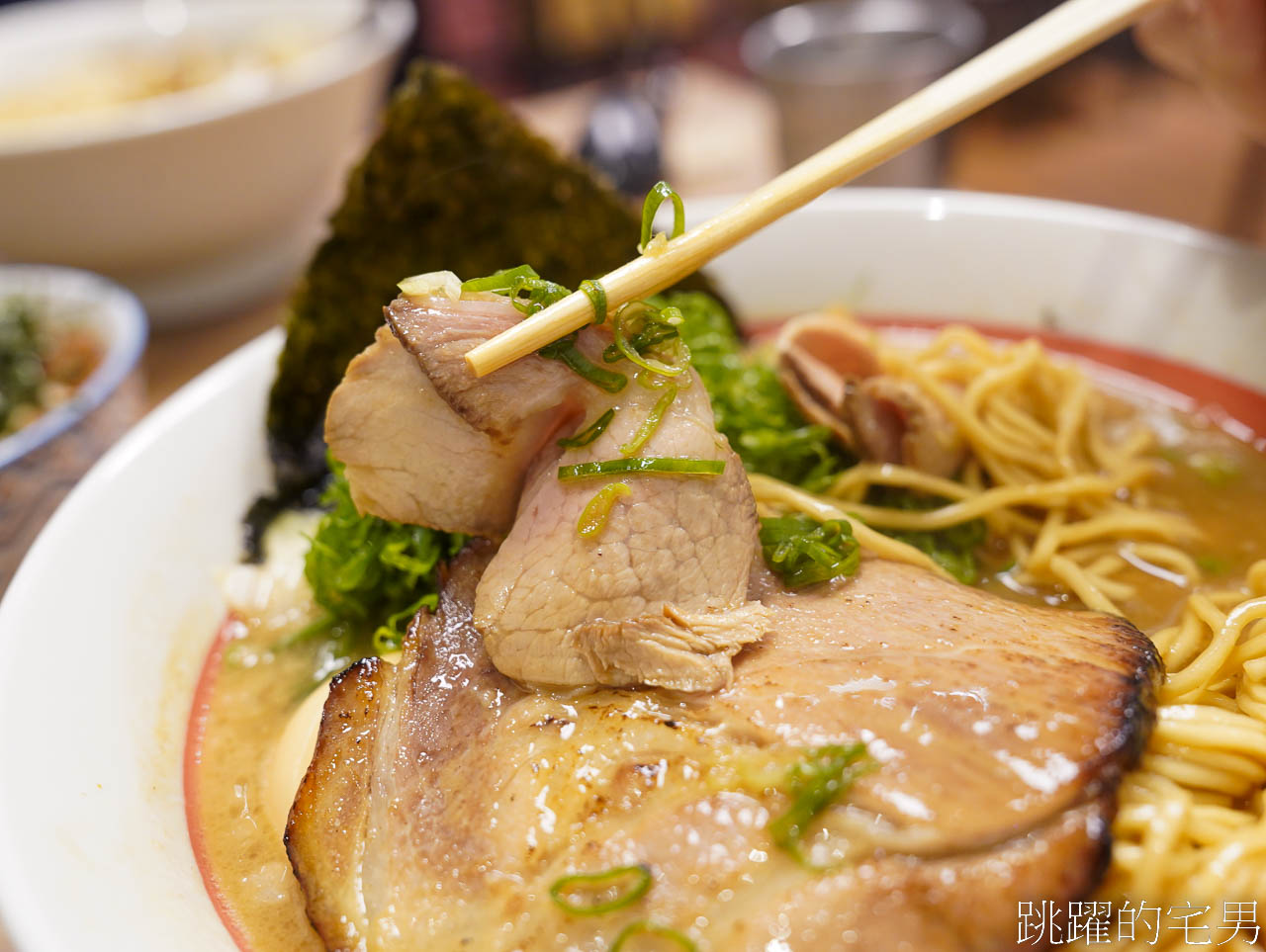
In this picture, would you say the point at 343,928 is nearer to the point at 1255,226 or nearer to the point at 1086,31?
the point at 1086,31

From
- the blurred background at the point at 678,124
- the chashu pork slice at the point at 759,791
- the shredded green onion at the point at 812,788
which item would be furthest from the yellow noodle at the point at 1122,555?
the blurred background at the point at 678,124

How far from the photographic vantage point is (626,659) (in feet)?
5.13

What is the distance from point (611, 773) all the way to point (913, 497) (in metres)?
1.28

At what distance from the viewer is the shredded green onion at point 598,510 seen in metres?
1.60

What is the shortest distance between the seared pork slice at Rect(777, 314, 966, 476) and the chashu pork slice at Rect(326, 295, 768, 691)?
0.78 m

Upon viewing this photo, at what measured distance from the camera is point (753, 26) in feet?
23.6

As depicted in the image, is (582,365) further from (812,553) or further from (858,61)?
(858,61)

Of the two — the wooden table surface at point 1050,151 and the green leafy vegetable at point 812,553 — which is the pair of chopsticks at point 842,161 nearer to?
the green leafy vegetable at point 812,553

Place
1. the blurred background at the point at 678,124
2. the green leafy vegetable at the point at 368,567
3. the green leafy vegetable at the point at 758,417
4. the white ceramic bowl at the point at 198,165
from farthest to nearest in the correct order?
the blurred background at the point at 678,124 → the white ceramic bowl at the point at 198,165 → the green leafy vegetable at the point at 758,417 → the green leafy vegetable at the point at 368,567

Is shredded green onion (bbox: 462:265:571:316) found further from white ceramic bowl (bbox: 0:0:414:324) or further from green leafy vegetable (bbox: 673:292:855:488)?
white ceramic bowl (bbox: 0:0:414:324)

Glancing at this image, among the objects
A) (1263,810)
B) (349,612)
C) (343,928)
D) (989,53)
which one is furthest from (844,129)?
(343,928)

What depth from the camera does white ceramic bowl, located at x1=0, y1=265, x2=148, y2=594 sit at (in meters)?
2.54

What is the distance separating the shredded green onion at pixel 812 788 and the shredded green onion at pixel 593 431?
617 millimetres

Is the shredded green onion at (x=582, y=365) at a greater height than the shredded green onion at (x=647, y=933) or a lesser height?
greater
